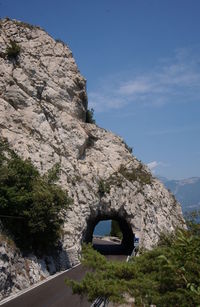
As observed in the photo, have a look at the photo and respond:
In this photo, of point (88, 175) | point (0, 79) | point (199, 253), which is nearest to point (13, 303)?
point (199, 253)

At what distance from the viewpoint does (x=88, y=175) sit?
5106 cm

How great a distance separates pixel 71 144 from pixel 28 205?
2065 cm

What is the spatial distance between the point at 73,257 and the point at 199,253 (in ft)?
101

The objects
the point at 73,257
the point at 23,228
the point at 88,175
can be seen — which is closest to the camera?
the point at 23,228

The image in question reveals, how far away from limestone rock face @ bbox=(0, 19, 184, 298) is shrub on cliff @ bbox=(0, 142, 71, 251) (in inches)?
193

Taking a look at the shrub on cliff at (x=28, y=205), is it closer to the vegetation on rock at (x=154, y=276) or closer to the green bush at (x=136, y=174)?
the vegetation on rock at (x=154, y=276)

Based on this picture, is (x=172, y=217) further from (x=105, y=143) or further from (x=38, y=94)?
(x=38, y=94)

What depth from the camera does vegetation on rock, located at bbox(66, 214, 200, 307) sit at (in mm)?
9555

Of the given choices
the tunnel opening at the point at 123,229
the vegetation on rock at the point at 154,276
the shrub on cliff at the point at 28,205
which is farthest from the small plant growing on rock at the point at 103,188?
the vegetation on rock at the point at 154,276

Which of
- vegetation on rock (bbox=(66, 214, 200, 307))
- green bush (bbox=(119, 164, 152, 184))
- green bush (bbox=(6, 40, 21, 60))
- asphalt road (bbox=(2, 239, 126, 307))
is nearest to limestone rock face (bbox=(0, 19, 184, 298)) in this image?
green bush (bbox=(119, 164, 152, 184))

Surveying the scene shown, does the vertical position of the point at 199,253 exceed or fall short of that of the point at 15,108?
it falls short

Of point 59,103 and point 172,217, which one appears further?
point 172,217

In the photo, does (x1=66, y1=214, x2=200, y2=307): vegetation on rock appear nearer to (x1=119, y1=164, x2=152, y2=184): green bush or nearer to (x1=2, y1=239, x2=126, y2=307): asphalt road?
(x1=2, y1=239, x2=126, y2=307): asphalt road

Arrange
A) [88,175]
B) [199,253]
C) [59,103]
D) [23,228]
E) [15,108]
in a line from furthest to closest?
[59,103] < [88,175] < [15,108] < [23,228] < [199,253]
